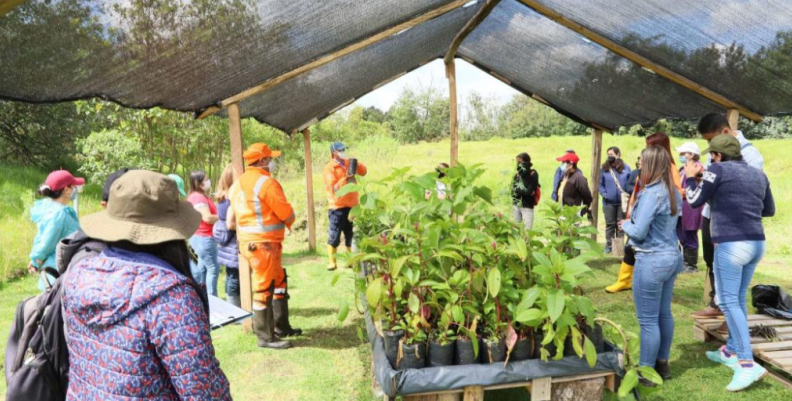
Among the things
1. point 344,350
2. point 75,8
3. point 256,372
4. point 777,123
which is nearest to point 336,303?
point 344,350

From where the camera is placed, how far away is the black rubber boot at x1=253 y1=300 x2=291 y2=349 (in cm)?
412

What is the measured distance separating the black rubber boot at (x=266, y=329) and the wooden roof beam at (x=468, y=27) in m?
3.02

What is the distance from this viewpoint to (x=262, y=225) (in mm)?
3969

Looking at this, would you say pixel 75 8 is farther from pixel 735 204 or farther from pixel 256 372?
pixel 735 204

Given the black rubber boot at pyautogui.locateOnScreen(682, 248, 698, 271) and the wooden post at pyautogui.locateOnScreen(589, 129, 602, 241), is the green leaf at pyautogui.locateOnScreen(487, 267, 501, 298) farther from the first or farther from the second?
the wooden post at pyautogui.locateOnScreen(589, 129, 602, 241)

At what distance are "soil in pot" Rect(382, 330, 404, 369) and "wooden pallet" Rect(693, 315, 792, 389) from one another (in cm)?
267

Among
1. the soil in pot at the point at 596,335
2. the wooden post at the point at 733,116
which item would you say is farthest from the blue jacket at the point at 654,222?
the wooden post at the point at 733,116

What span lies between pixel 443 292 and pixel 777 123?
34.0 metres

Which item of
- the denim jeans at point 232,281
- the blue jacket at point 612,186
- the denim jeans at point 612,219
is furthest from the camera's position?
the denim jeans at point 612,219

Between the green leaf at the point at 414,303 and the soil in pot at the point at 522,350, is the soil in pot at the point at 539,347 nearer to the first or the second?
the soil in pot at the point at 522,350

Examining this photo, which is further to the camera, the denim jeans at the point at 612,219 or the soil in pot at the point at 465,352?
the denim jeans at the point at 612,219

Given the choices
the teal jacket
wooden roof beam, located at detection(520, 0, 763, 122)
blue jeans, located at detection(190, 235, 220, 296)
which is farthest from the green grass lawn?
wooden roof beam, located at detection(520, 0, 763, 122)

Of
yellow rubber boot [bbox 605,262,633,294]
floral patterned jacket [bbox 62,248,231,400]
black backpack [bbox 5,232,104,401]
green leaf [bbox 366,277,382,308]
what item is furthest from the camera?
yellow rubber boot [bbox 605,262,633,294]

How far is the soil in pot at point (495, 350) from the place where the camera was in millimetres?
2459
